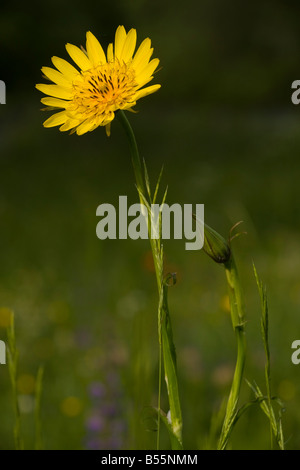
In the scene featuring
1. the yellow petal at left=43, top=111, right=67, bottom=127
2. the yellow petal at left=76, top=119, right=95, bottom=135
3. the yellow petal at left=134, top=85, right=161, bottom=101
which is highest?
the yellow petal at left=134, top=85, right=161, bottom=101

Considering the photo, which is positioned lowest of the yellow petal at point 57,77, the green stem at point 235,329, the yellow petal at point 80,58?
the green stem at point 235,329

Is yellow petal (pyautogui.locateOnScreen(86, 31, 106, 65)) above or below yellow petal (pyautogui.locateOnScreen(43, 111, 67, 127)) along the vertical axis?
above

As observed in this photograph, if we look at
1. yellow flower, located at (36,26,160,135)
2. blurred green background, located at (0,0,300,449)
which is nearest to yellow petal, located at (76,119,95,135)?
yellow flower, located at (36,26,160,135)

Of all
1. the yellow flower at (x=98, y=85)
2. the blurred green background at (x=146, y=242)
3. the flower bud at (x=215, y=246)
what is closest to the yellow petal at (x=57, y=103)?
the yellow flower at (x=98, y=85)

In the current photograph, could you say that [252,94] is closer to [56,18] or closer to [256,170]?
[256,170]

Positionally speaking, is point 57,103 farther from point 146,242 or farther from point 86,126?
point 146,242

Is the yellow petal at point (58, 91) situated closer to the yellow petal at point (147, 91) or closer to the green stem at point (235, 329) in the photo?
the yellow petal at point (147, 91)

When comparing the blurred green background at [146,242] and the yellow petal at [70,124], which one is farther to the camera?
the blurred green background at [146,242]

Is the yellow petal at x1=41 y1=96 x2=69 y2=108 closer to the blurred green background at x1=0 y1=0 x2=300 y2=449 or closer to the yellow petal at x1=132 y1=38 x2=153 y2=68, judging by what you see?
the yellow petal at x1=132 y1=38 x2=153 y2=68
